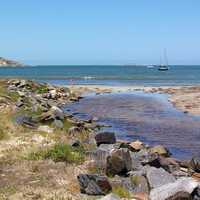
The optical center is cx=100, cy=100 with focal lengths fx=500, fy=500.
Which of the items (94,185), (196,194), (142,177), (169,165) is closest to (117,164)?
(142,177)

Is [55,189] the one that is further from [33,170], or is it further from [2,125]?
[2,125]

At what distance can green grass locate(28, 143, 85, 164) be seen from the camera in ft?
55.3

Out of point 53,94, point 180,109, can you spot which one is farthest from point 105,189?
point 53,94

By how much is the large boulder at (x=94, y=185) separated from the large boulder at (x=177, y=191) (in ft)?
5.20

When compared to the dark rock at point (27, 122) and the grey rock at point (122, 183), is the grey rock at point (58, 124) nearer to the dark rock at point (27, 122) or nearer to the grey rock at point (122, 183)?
the dark rock at point (27, 122)

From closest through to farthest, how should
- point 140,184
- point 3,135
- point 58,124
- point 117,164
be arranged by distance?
point 140,184 → point 117,164 → point 3,135 → point 58,124

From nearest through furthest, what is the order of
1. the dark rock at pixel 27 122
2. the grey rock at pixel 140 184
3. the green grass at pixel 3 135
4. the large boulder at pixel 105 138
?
1. the grey rock at pixel 140 184
2. the green grass at pixel 3 135
3. the large boulder at pixel 105 138
4. the dark rock at pixel 27 122

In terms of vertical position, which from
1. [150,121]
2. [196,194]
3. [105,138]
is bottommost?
[150,121]

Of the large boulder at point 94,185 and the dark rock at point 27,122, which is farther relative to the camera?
the dark rock at point 27,122

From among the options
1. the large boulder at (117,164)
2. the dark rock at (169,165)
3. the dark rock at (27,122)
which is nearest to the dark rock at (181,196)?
the large boulder at (117,164)

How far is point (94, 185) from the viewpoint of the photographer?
13.5 m

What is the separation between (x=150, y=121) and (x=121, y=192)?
22282mm

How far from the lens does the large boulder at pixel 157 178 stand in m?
14.4

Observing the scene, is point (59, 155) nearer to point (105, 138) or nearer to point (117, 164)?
point (117, 164)
